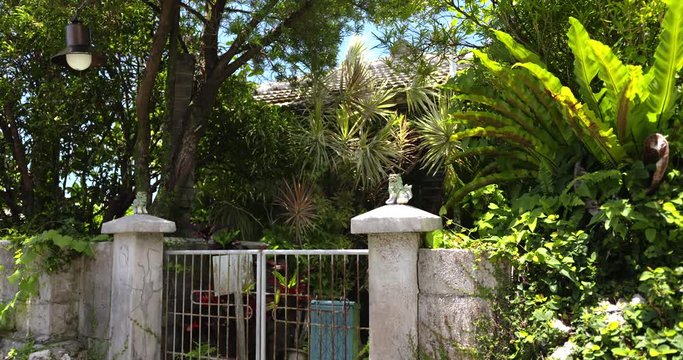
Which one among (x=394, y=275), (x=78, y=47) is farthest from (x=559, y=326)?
(x=78, y=47)

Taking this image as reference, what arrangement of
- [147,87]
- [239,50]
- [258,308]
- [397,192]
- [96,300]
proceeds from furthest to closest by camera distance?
1. [239,50]
2. [147,87]
3. [96,300]
4. [258,308]
5. [397,192]

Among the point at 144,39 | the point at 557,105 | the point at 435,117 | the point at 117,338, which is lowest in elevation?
the point at 117,338

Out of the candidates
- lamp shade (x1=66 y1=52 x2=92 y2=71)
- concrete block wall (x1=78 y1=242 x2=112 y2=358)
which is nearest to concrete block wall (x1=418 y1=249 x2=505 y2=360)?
concrete block wall (x1=78 y1=242 x2=112 y2=358)

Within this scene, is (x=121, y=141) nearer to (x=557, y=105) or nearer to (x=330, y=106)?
(x=330, y=106)

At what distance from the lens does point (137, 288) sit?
223 inches

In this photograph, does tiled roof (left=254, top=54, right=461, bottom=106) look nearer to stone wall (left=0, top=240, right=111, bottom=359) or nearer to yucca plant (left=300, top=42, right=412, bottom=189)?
yucca plant (left=300, top=42, right=412, bottom=189)

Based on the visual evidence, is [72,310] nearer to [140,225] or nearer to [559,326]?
[140,225]

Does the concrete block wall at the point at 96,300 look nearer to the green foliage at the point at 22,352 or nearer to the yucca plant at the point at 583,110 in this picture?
the green foliage at the point at 22,352

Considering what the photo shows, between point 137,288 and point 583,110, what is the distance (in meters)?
4.01

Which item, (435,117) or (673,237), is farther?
(435,117)

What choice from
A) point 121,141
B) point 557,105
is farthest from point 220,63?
point 557,105

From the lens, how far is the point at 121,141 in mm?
8852

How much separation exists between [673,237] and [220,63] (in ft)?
17.5

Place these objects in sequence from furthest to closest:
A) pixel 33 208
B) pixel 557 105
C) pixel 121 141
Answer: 1. pixel 121 141
2. pixel 33 208
3. pixel 557 105
